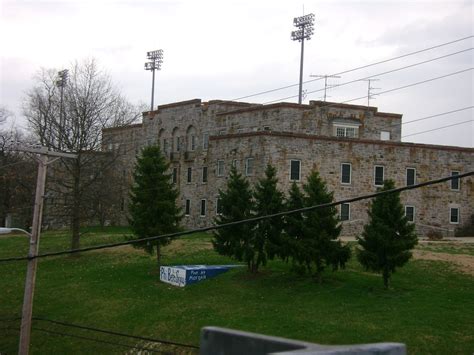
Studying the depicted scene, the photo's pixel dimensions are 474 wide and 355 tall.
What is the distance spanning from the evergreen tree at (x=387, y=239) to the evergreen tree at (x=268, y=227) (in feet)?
13.4

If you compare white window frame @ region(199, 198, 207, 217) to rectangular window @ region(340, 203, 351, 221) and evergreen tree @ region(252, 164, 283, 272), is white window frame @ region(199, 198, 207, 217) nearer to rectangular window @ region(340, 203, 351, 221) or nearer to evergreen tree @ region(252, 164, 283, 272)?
rectangular window @ region(340, 203, 351, 221)

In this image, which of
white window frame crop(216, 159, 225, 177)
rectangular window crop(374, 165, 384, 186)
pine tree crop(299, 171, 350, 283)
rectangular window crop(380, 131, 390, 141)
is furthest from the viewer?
rectangular window crop(380, 131, 390, 141)

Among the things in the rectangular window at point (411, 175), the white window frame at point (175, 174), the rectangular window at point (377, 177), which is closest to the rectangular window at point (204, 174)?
the white window frame at point (175, 174)

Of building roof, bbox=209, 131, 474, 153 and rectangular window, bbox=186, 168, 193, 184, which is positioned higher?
building roof, bbox=209, 131, 474, 153

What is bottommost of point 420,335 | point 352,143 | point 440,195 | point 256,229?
point 420,335

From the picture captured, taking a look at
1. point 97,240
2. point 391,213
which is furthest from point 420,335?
point 97,240

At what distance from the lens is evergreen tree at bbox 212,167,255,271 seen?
3139cm

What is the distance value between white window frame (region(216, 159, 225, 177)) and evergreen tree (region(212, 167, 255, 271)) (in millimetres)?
18986

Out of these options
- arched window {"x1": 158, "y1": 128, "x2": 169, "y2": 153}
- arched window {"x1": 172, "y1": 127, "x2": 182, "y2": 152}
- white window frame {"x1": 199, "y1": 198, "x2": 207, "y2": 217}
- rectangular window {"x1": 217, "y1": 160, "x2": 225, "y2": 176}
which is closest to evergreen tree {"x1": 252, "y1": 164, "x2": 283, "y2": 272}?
rectangular window {"x1": 217, "y1": 160, "x2": 225, "y2": 176}

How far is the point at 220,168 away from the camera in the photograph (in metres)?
52.9

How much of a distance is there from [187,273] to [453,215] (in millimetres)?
27868

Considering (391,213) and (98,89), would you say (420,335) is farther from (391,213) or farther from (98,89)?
(98,89)

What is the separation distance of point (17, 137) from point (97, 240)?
14.8 metres

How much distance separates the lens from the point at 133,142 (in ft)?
213
